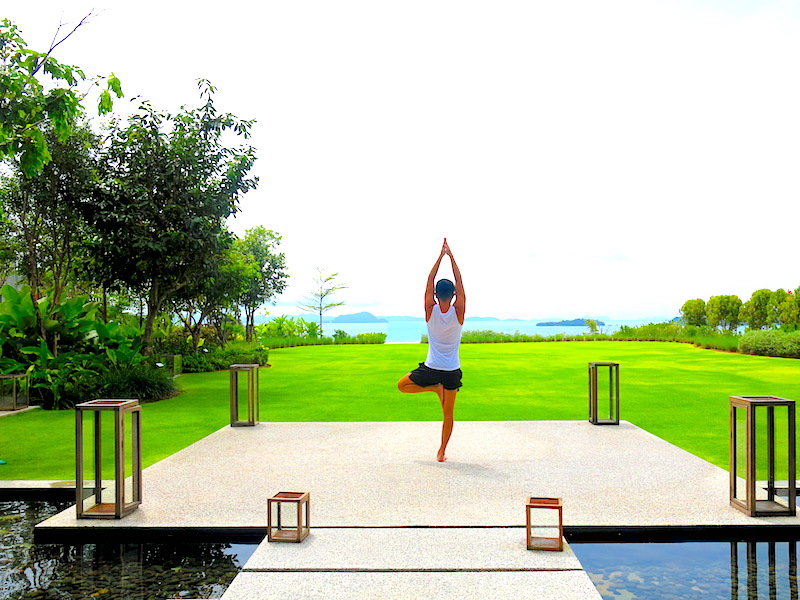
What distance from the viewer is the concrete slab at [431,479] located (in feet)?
14.5

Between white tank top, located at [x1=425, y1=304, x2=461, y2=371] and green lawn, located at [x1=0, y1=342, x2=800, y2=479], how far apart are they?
2.82 metres

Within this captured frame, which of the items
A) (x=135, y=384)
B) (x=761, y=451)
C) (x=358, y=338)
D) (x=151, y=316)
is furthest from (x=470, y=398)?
(x=358, y=338)

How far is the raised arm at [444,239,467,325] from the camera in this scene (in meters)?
5.90

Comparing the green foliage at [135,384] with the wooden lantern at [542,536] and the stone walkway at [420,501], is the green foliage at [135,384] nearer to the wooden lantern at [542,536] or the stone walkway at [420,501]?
the stone walkway at [420,501]

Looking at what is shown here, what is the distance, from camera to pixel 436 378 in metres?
5.95

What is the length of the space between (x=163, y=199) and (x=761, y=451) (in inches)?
424

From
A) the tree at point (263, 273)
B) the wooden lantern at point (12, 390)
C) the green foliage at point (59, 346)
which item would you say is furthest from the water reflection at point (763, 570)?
the tree at point (263, 273)

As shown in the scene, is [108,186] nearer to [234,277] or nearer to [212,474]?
[234,277]

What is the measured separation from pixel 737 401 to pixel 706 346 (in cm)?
2022

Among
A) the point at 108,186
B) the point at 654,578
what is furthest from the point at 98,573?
the point at 108,186

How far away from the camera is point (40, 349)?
10781 millimetres

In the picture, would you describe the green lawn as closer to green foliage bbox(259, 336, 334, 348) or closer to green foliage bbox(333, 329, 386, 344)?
green foliage bbox(259, 336, 334, 348)

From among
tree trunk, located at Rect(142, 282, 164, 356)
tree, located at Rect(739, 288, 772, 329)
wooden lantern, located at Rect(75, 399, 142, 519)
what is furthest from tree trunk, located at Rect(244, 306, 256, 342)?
tree, located at Rect(739, 288, 772, 329)

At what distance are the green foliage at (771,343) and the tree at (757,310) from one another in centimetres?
1193
